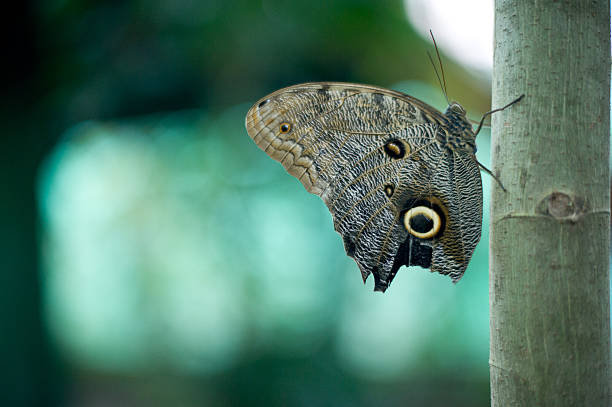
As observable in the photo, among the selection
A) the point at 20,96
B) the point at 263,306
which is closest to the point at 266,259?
the point at 263,306

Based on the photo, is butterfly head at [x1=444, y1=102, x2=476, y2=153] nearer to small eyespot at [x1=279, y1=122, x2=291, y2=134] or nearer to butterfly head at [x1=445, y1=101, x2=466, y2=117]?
butterfly head at [x1=445, y1=101, x2=466, y2=117]

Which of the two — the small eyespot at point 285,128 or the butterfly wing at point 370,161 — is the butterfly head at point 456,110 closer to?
the butterfly wing at point 370,161

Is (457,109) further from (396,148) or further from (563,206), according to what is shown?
(563,206)

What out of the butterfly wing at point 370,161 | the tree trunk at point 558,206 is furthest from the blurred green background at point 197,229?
the tree trunk at point 558,206

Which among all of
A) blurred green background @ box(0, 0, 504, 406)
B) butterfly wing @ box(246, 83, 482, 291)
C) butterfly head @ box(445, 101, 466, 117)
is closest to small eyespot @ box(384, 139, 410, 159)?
butterfly wing @ box(246, 83, 482, 291)

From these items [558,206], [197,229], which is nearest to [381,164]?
[558,206]

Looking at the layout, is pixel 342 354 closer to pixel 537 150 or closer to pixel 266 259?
pixel 266 259
